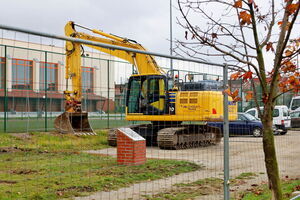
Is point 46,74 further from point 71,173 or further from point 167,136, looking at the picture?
point 71,173

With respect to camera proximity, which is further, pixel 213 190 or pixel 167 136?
pixel 167 136

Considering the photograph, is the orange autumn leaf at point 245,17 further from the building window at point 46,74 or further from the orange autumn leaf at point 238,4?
the building window at point 46,74

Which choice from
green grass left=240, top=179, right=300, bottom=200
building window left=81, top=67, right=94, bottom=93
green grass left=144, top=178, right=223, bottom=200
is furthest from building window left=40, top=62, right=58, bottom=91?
green grass left=240, top=179, right=300, bottom=200

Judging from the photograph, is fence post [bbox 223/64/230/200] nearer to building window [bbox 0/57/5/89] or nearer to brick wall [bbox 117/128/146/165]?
brick wall [bbox 117/128/146/165]

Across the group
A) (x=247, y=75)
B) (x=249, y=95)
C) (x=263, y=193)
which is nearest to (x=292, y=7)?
(x=247, y=75)

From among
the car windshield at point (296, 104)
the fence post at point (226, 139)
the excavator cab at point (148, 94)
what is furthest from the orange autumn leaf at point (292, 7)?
the car windshield at point (296, 104)

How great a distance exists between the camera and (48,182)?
27.3 feet

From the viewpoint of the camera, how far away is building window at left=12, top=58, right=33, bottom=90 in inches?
691

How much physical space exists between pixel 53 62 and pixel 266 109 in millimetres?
15764

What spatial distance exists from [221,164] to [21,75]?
10802 millimetres

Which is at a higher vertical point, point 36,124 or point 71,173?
point 36,124

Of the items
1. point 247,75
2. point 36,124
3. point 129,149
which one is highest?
point 247,75

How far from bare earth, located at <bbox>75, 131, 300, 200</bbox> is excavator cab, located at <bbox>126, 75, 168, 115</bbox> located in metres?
1.69

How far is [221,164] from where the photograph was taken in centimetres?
1135
